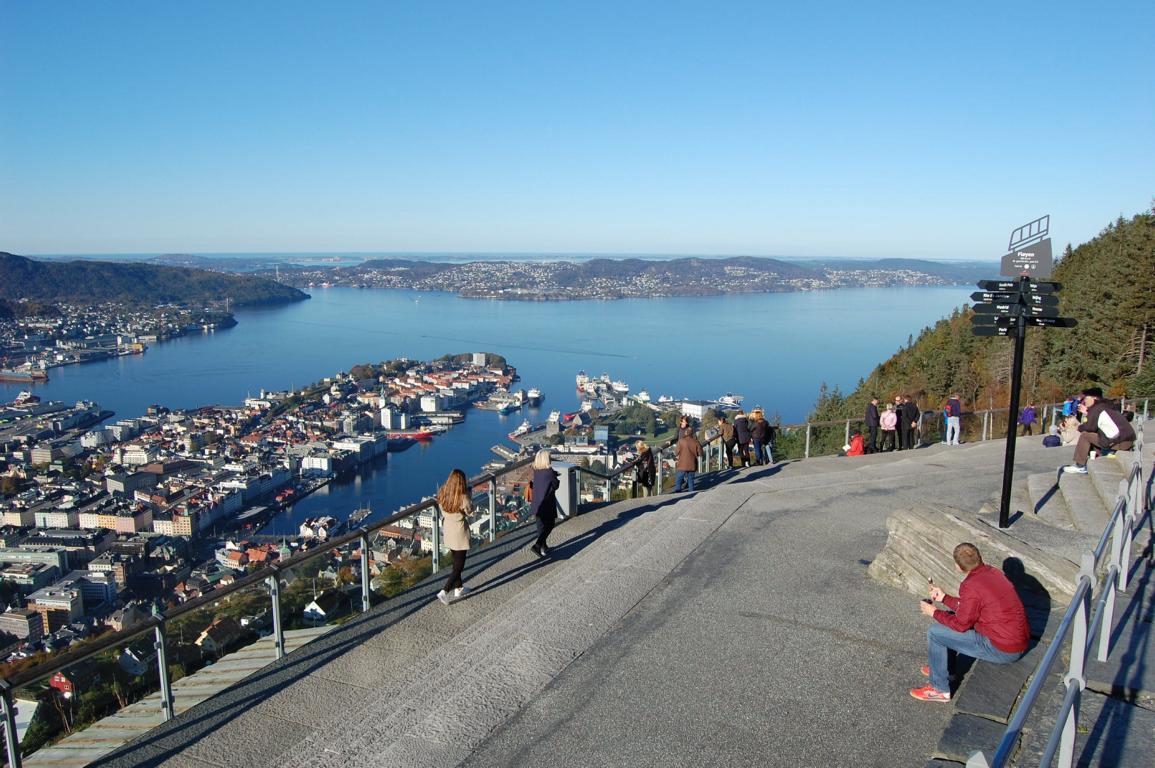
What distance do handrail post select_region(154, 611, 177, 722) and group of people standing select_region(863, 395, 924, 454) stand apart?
13.9 m

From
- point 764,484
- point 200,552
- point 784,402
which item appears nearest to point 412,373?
point 784,402

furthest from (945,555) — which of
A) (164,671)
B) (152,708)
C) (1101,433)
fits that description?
(152,708)

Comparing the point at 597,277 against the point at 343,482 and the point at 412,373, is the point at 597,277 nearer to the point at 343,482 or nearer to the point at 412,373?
the point at 412,373

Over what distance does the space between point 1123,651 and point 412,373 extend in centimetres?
5127

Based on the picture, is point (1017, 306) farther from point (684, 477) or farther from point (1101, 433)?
point (684, 477)

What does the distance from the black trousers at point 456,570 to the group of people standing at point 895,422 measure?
11390 mm

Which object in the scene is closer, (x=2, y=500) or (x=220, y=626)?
(x=220, y=626)

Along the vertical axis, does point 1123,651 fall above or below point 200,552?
above

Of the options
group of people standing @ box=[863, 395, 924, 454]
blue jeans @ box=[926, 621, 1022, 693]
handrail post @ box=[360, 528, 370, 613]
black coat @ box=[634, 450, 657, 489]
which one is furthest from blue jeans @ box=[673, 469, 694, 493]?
blue jeans @ box=[926, 621, 1022, 693]

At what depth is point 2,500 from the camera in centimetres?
1914

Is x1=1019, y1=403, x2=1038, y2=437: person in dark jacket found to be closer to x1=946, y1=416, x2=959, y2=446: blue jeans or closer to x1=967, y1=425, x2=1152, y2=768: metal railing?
x1=946, y1=416, x2=959, y2=446: blue jeans

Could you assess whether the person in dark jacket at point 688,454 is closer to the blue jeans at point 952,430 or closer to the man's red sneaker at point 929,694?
the man's red sneaker at point 929,694

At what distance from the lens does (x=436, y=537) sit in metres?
7.62

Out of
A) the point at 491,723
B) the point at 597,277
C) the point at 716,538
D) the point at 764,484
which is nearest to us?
the point at 491,723
